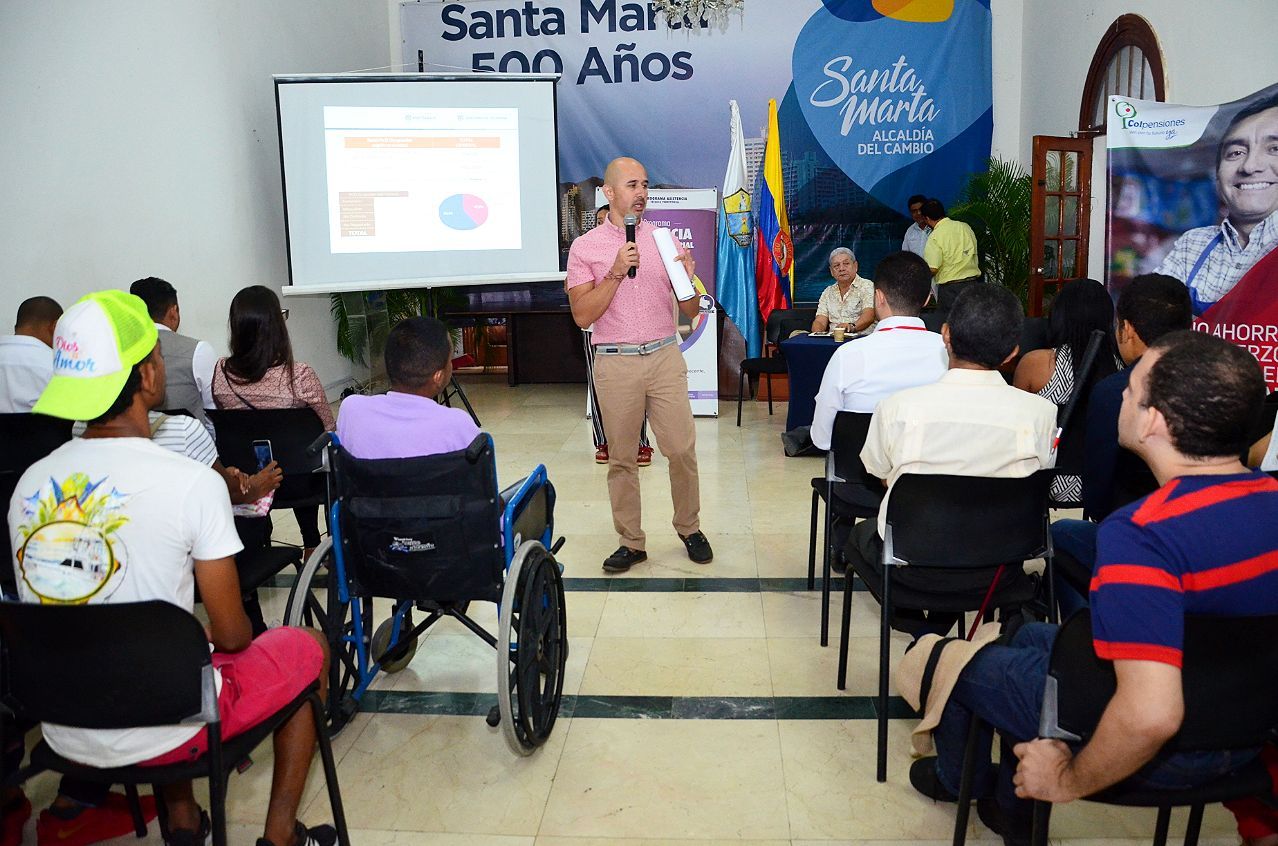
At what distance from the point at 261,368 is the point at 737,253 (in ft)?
14.2

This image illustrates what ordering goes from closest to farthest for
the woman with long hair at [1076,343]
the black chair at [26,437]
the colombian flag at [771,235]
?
the black chair at [26,437]
the woman with long hair at [1076,343]
the colombian flag at [771,235]

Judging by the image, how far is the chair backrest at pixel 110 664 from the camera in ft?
4.94

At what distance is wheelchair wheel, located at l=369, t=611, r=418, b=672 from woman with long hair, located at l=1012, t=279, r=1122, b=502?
205 centimetres

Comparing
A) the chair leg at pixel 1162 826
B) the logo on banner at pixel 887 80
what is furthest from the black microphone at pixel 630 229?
the logo on banner at pixel 887 80

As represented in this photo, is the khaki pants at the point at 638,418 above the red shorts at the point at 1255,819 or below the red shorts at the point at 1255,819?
above

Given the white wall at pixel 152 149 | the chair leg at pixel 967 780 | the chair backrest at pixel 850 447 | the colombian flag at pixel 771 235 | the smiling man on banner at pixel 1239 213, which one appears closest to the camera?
the chair leg at pixel 967 780

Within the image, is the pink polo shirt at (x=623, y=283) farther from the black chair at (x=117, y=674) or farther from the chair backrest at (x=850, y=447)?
the black chair at (x=117, y=674)

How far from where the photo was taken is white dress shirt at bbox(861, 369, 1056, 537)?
2.26 metres

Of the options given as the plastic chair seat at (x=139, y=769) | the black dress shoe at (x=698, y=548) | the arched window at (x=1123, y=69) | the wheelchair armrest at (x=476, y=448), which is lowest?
the black dress shoe at (x=698, y=548)

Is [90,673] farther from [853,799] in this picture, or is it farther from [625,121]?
[625,121]

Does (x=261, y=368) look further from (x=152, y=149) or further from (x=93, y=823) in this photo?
(x=152, y=149)

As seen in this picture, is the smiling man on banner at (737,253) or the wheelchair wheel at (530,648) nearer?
the wheelchair wheel at (530,648)

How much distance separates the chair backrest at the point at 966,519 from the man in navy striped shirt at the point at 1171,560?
645mm

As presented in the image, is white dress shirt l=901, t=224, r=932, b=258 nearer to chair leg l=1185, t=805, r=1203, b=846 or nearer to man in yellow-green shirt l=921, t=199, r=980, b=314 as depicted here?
man in yellow-green shirt l=921, t=199, r=980, b=314
